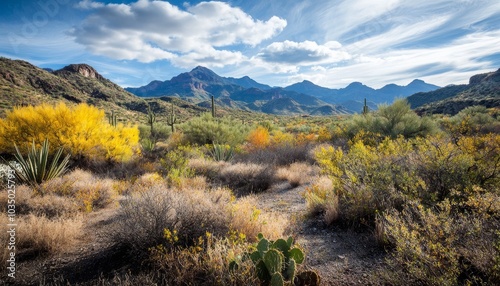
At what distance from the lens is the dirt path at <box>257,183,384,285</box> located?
123 inches

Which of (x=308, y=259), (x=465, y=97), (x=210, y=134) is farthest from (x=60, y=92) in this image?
(x=465, y=97)

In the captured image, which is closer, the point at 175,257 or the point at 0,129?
the point at 175,257

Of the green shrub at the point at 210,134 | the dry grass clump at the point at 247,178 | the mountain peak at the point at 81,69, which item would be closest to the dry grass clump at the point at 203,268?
the dry grass clump at the point at 247,178

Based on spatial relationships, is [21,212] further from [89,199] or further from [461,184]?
[461,184]

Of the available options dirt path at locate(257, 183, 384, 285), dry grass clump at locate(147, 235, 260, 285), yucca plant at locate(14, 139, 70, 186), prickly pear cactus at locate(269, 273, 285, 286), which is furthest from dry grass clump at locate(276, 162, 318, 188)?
yucca plant at locate(14, 139, 70, 186)

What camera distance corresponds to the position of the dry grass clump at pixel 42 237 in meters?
4.07

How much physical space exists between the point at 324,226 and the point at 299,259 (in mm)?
2188

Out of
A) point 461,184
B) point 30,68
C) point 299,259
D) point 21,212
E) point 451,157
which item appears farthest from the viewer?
point 30,68

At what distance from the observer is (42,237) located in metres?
4.17

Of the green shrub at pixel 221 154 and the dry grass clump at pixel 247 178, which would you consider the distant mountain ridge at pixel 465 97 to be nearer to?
the green shrub at pixel 221 154

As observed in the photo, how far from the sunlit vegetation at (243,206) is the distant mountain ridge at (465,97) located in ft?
123

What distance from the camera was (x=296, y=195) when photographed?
761cm

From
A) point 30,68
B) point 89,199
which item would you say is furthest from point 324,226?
point 30,68

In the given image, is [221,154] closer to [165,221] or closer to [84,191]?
[84,191]
